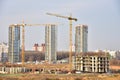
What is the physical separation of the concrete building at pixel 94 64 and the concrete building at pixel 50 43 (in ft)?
48.1

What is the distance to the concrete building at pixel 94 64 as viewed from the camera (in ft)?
69.0

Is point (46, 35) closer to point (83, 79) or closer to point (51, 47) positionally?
point (51, 47)

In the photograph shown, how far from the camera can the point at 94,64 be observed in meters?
21.1

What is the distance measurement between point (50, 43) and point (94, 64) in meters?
16.3

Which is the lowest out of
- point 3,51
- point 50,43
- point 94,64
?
point 94,64

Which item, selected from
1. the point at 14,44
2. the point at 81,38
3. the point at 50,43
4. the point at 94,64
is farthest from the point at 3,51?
the point at 94,64

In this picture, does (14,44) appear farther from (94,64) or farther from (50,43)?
(94,64)

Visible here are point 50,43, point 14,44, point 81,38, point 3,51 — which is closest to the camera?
point 14,44

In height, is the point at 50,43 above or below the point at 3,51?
above

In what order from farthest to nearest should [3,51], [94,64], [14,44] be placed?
[3,51] < [14,44] < [94,64]

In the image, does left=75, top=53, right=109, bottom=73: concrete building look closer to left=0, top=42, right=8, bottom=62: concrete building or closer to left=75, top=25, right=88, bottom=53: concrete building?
left=75, top=25, right=88, bottom=53: concrete building

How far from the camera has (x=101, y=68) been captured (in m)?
21.1

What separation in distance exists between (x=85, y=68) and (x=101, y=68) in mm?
1148

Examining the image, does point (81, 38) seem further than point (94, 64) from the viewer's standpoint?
Yes
